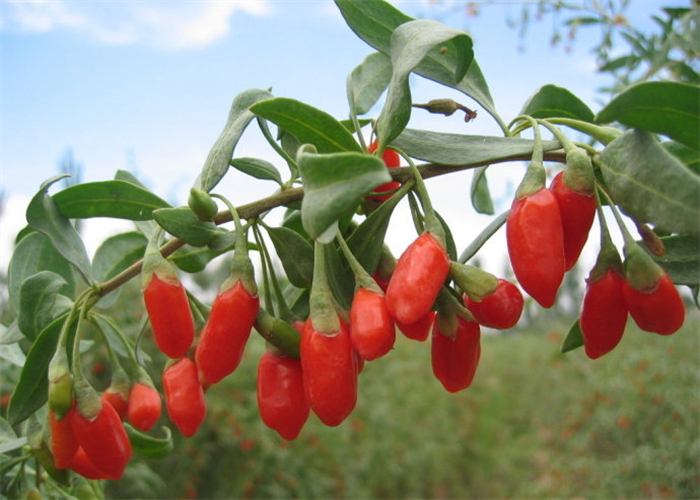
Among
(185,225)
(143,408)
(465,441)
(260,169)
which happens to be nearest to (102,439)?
(143,408)

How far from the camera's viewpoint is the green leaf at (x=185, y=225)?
82 cm

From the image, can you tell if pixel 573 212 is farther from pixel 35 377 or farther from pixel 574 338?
pixel 35 377

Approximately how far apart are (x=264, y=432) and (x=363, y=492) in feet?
5.57

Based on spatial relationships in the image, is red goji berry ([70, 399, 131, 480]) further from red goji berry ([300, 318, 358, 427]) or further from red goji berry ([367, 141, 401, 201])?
red goji berry ([367, 141, 401, 201])

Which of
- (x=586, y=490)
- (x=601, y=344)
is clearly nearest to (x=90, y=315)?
(x=601, y=344)

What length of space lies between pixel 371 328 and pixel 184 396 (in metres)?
0.34

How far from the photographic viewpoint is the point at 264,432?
458cm

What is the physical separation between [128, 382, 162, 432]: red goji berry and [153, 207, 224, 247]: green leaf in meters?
0.35

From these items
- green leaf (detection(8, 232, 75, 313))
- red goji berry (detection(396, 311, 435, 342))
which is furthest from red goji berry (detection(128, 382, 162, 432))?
red goji berry (detection(396, 311, 435, 342))

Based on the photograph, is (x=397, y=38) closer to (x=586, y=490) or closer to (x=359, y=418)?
(x=586, y=490)

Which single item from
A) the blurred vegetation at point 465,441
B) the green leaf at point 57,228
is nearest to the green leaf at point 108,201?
the green leaf at point 57,228

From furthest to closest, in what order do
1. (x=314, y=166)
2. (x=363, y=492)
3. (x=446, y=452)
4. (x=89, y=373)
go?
(x=446, y=452)
(x=363, y=492)
(x=89, y=373)
(x=314, y=166)

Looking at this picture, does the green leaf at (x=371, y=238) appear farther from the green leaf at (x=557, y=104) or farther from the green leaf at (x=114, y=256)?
the green leaf at (x=114, y=256)

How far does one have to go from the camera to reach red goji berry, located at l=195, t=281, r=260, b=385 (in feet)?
2.57
